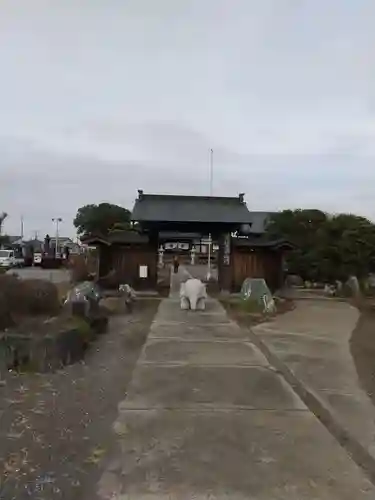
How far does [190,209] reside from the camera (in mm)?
23938

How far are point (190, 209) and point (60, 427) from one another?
1925 centimetres

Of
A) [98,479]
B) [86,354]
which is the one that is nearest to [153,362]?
[86,354]

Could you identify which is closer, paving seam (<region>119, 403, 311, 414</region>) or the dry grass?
paving seam (<region>119, 403, 311, 414</region>)

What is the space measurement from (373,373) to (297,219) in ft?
75.3

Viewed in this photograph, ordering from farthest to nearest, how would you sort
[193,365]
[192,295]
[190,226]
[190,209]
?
[190,209] → [190,226] → [192,295] → [193,365]

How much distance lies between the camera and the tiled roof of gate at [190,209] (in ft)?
73.8

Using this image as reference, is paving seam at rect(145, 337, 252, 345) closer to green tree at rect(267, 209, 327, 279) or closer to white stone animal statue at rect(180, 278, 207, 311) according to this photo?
white stone animal statue at rect(180, 278, 207, 311)

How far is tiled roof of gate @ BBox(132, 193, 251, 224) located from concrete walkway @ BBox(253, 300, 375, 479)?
802cm

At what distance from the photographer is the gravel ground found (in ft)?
12.3

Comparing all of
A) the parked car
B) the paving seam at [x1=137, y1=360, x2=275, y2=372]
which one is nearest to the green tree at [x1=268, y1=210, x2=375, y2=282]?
the paving seam at [x1=137, y1=360, x2=275, y2=372]

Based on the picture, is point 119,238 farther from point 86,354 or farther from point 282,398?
point 282,398

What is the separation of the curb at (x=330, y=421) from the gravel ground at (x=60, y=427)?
1.82 metres

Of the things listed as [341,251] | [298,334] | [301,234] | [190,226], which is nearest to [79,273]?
[190,226]

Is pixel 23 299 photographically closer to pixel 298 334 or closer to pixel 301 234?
pixel 298 334
